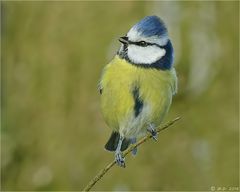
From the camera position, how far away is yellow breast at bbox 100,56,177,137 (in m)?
2.04

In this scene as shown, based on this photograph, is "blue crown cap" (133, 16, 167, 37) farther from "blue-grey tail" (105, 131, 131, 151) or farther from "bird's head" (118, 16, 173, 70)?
"blue-grey tail" (105, 131, 131, 151)

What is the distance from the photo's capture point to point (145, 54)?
1.96 metres

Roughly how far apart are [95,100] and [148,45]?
7.37 ft

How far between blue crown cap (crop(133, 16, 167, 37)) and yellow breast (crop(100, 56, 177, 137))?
364mm

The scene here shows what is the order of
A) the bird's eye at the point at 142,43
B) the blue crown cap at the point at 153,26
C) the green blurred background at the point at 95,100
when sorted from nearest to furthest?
the blue crown cap at the point at 153,26 → the bird's eye at the point at 142,43 → the green blurred background at the point at 95,100

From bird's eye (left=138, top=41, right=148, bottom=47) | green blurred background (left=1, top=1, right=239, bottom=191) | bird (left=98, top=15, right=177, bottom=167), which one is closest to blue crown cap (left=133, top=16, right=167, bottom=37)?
bird's eye (left=138, top=41, right=148, bottom=47)

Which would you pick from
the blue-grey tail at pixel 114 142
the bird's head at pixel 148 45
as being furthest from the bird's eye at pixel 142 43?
the blue-grey tail at pixel 114 142

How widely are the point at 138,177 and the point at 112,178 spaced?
5.7 inches

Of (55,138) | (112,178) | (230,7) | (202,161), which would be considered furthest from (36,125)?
(230,7)

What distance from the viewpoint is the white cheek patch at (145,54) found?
1886mm

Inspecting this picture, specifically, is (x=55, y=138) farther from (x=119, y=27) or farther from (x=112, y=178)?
(x=119, y=27)

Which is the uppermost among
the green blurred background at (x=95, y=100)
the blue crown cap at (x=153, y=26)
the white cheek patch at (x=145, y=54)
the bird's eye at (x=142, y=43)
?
the blue crown cap at (x=153, y=26)

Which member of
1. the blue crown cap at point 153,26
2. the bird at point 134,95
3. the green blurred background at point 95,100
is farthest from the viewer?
the green blurred background at point 95,100

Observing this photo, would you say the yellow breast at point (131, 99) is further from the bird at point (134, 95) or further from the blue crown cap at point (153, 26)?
the blue crown cap at point (153, 26)
